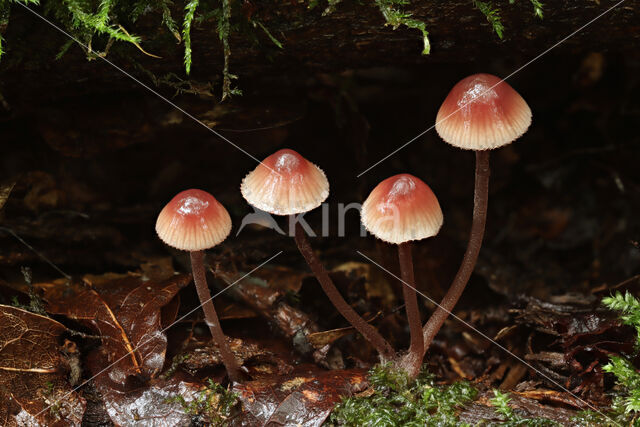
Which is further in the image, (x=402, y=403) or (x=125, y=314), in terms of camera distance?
(x=125, y=314)

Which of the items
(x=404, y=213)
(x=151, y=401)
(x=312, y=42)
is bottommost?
(x=151, y=401)

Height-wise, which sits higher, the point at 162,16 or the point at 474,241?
the point at 162,16

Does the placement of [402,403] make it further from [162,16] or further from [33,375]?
[162,16]

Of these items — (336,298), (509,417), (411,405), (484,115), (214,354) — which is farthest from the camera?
(214,354)

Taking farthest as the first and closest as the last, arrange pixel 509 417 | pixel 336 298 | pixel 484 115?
pixel 336 298, pixel 509 417, pixel 484 115

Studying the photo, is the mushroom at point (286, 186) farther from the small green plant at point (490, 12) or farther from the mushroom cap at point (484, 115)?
the small green plant at point (490, 12)

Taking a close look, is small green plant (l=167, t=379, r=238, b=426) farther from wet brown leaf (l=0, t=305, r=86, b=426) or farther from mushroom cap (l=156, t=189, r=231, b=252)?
mushroom cap (l=156, t=189, r=231, b=252)

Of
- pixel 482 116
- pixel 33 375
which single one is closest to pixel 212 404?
pixel 33 375

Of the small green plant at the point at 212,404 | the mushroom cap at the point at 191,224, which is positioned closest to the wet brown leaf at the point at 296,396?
the small green plant at the point at 212,404

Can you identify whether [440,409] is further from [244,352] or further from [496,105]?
[496,105]
